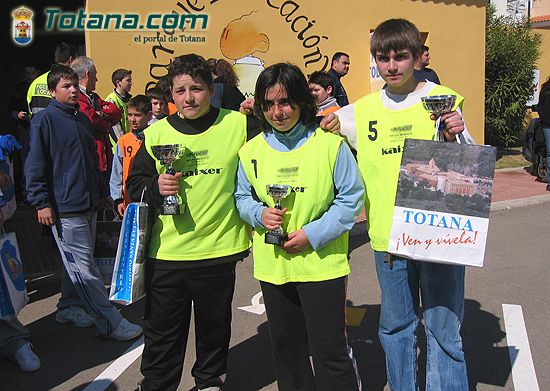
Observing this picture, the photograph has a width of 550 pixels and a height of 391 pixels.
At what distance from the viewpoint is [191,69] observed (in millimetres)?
2947

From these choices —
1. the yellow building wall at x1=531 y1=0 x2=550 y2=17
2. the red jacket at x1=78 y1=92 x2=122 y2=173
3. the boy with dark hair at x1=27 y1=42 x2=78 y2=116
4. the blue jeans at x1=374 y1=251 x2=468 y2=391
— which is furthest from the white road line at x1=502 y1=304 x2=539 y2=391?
the yellow building wall at x1=531 y1=0 x2=550 y2=17

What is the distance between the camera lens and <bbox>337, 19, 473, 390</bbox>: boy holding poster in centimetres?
265

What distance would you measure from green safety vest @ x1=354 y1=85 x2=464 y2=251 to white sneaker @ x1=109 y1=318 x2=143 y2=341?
2.34 meters

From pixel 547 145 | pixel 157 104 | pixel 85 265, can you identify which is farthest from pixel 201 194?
pixel 547 145

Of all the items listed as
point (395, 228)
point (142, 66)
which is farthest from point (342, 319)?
point (142, 66)

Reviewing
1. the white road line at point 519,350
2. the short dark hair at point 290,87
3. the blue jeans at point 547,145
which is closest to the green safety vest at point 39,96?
the short dark hair at point 290,87

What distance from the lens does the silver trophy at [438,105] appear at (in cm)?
251

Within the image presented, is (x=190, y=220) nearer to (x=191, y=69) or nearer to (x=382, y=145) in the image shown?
(x=191, y=69)

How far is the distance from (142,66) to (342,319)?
7007mm

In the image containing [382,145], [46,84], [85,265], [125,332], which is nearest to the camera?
[382,145]

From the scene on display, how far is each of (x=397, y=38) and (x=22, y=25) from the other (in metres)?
9.86

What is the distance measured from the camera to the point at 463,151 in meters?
2.45

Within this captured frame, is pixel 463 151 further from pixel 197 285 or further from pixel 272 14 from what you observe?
pixel 272 14

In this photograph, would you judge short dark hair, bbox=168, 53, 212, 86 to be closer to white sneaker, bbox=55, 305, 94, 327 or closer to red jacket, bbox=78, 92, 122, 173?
red jacket, bbox=78, 92, 122, 173
